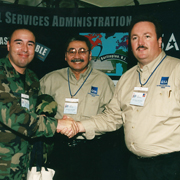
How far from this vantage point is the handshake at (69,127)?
2.12 metres

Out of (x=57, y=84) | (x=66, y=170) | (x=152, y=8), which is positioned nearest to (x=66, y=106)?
(x=57, y=84)

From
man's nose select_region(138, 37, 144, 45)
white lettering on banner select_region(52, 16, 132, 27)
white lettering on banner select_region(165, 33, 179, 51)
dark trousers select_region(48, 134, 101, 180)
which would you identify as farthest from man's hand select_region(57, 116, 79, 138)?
white lettering on banner select_region(165, 33, 179, 51)

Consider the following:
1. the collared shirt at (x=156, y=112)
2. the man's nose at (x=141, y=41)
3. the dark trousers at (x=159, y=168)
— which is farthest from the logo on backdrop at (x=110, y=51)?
the dark trousers at (x=159, y=168)

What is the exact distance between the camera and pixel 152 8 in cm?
283

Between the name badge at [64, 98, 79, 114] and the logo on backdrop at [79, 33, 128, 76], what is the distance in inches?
36.8

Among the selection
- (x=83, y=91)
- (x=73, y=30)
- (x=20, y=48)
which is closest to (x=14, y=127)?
(x=20, y=48)

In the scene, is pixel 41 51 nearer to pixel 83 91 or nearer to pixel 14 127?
pixel 83 91

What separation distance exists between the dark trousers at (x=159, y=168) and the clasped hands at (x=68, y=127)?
0.76 m

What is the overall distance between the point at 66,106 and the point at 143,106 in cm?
107

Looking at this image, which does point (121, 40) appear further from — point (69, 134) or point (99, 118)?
point (69, 134)

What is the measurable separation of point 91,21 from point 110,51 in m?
0.57

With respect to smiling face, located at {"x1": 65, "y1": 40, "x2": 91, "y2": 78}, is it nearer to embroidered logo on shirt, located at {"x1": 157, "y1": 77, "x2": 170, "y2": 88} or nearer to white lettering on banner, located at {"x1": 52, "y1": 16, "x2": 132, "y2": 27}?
white lettering on banner, located at {"x1": 52, "y1": 16, "x2": 132, "y2": 27}

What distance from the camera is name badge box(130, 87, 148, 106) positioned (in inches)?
73.4

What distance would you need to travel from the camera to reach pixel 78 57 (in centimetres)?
261
